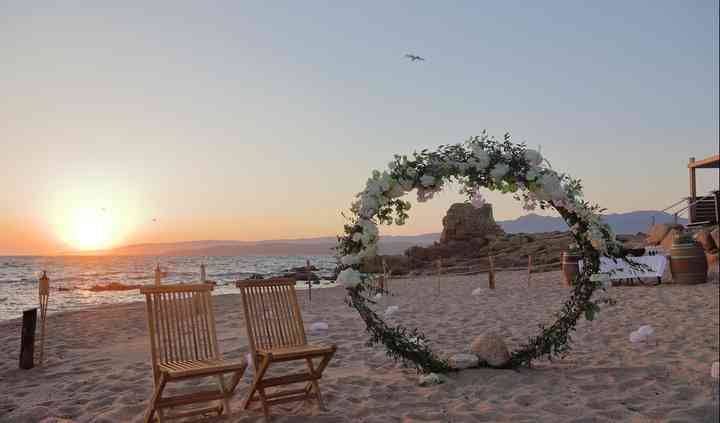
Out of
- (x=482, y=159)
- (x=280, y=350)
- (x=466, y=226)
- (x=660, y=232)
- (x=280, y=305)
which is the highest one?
(x=466, y=226)

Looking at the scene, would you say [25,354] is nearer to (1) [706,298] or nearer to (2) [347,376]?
(2) [347,376]

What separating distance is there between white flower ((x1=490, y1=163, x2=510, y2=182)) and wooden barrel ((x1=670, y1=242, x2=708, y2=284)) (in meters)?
8.90

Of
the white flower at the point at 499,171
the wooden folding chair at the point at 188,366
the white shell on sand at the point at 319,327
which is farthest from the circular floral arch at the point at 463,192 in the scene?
the white shell on sand at the point at 319,327

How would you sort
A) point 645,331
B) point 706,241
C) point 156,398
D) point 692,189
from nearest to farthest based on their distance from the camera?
1. point 156,398
2. point 645,331
3. point 706,241
4. point 692,189

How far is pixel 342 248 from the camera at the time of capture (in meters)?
5.23

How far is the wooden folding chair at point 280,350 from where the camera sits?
4109mm

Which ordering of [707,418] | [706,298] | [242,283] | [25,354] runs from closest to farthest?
[707,418] < [242,283] < [25,354] < [706,298]

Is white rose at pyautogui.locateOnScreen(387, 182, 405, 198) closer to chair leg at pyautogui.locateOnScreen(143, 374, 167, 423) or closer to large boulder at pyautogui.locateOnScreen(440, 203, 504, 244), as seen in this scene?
chair leg at pyautogui.locateOnScreen(143, 374, 167, 423)

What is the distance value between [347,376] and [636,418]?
2414 millimetres

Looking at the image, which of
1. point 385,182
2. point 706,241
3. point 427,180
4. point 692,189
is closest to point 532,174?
point 427,180

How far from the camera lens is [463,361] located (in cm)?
537

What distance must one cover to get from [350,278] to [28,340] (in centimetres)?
406

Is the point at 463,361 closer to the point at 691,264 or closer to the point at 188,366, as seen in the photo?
the point at 188,366

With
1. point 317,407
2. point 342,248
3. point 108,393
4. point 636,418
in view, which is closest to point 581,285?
point 636,418
